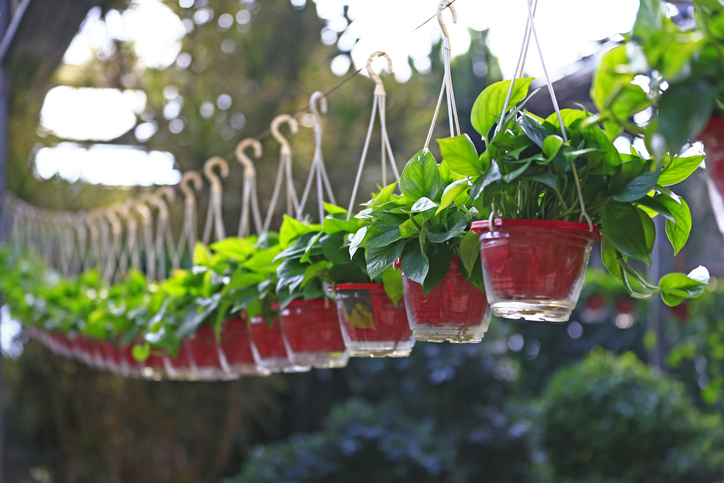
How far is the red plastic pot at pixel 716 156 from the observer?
507 millimetres

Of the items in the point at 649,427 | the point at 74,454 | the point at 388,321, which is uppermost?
the point at 388,321

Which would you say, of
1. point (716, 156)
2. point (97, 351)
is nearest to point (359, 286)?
point (716, 156)

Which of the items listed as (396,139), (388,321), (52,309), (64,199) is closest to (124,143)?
(64,199)

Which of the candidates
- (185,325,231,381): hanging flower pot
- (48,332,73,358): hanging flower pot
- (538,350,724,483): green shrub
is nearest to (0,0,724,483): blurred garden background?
(538,350,724,483): green shrub

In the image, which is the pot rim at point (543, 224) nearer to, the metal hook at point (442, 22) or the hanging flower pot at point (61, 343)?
the metal hook at point (442, 22)

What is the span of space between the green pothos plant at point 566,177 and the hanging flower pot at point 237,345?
0.76m

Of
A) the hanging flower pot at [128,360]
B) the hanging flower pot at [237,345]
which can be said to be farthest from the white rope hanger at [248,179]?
the hanging flower pot at [128,360]

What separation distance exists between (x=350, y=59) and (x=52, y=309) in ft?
10.1

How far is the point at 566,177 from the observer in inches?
25.3

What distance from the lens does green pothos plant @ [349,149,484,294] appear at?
2.36 feet

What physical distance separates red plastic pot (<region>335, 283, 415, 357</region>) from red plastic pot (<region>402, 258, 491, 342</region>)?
10 cm

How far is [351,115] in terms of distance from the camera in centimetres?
448

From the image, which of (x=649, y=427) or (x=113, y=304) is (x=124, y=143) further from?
(x=649, y=427)

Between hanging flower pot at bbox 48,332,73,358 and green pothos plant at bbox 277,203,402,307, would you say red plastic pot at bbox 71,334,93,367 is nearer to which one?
hanging flower pot at bbox 48,332,73,358
